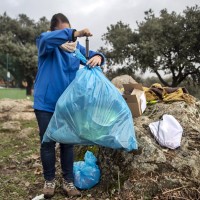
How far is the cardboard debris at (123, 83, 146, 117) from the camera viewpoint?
409cm

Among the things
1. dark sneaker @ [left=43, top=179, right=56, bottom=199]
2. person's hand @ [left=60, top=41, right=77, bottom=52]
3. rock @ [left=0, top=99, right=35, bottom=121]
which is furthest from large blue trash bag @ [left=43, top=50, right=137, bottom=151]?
rock @ [left=0, top=99, right=35, bottom=121]

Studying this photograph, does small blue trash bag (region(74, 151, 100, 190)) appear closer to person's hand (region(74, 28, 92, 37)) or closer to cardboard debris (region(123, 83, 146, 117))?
cardboard debris (region(123, 83, 146, 117))

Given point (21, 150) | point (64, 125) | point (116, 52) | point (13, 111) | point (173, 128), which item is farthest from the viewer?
point (116, 52)

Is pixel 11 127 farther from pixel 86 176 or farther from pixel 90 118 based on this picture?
pixel 90 118

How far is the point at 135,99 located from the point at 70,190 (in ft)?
4.44

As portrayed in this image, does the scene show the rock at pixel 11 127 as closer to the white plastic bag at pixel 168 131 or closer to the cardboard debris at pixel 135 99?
the cardboard debris at pixel 135 99

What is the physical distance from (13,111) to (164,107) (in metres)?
6.07

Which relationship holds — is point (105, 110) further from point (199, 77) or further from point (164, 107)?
point (199, 77)

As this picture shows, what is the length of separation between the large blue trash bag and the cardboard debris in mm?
998

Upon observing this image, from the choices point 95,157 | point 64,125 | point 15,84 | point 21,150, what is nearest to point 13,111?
point 21,150

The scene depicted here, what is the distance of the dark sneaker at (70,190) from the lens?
3225 millimetres

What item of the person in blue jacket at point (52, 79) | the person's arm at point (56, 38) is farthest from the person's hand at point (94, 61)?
the person's arm at point (56, 38)

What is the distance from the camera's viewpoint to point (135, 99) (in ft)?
13.4

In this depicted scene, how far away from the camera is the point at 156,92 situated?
4.76 meters
